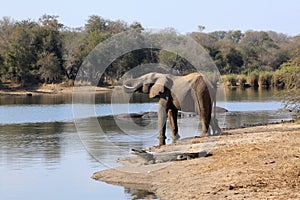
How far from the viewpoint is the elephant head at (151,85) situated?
76.5 feet

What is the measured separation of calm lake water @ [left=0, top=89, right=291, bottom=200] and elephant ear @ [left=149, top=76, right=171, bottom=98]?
5.42ft

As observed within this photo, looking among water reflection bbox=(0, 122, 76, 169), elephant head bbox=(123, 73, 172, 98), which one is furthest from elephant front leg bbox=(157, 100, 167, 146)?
water reflection bbox=(0, 122, 76, 169)

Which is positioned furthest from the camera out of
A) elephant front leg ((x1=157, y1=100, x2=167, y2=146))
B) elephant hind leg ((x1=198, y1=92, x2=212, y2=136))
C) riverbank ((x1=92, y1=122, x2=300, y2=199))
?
elephant front leg ((x1=157, y1=100, x2=167, y2=146))

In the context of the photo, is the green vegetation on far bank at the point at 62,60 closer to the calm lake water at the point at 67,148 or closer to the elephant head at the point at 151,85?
the calm lake water at the point at 67,148

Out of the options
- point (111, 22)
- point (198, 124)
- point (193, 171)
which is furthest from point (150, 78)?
point (111, 22)

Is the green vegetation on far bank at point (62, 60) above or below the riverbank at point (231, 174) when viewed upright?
above

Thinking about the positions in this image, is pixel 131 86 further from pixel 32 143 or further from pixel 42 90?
pixel 42 90

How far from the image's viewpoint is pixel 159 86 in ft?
76.4

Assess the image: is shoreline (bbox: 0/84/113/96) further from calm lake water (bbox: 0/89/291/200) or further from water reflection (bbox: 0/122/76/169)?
water reflection (bbox: 0/122/76/169)

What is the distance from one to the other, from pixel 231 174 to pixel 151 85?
33.8ft

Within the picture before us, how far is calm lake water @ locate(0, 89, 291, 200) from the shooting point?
1547 centimetres

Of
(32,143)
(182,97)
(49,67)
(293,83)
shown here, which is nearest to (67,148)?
(32,143)

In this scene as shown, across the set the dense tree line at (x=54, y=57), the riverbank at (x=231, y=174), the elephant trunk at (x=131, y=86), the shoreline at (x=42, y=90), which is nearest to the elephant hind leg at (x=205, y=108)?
the elephant trunk at (x=131, y=86)

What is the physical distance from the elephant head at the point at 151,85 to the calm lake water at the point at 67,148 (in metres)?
1.73
